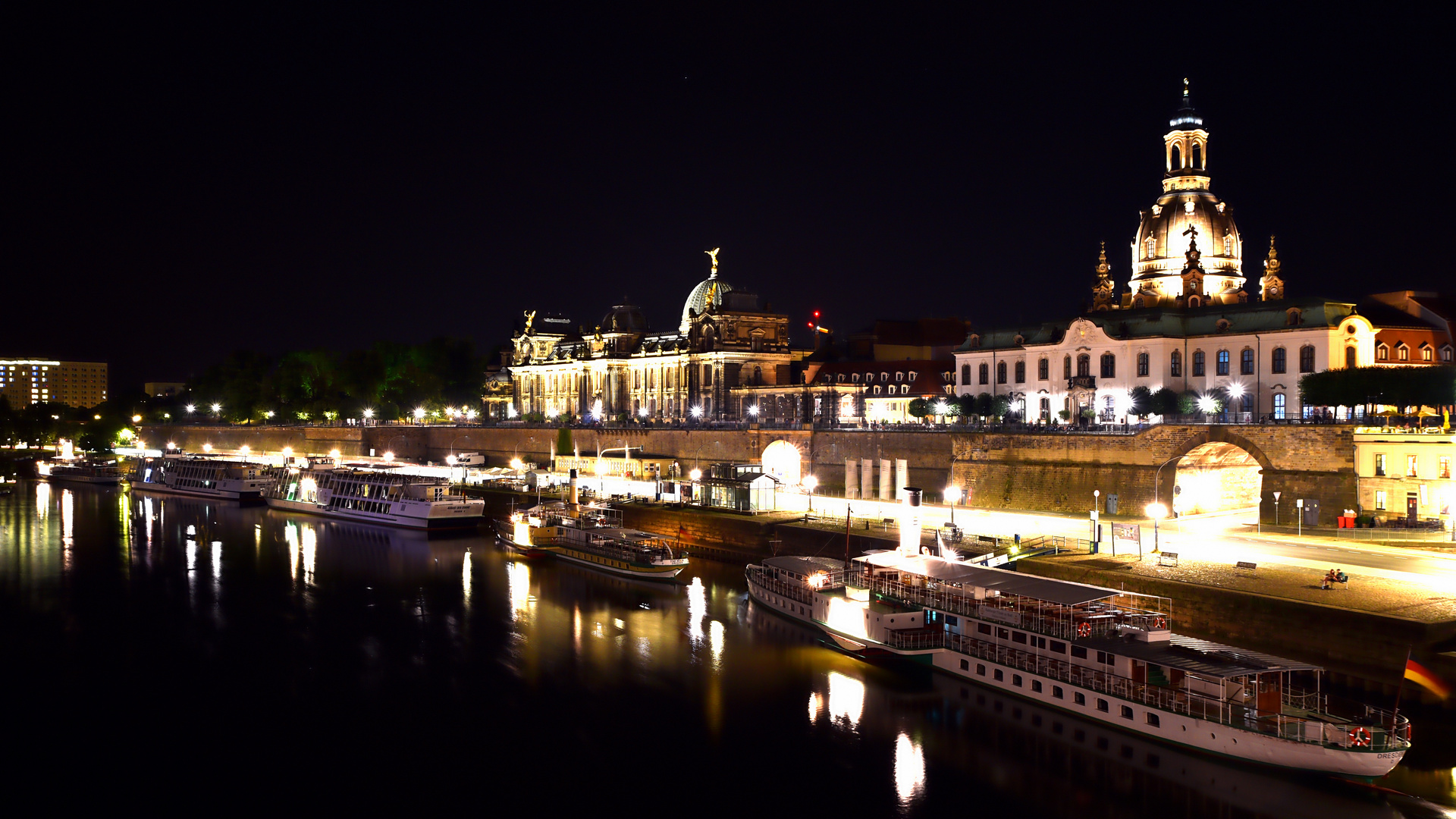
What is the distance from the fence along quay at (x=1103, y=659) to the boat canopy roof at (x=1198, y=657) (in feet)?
0.15

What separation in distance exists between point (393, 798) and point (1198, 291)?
62186 millimetres

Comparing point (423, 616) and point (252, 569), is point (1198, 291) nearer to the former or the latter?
point (423, 616)

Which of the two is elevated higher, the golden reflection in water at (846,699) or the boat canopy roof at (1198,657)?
the boat canopy roof at (1198,657)

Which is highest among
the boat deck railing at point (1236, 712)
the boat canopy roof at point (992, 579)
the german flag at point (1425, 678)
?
the boat canopy roof at point (992, 579)

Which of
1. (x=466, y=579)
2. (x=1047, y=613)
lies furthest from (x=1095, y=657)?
(x=466, y=579)

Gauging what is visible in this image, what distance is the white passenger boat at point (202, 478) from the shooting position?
84750mm

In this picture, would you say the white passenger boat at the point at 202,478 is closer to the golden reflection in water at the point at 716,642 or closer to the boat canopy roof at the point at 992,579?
the golden reflection in water at the point at 716,642

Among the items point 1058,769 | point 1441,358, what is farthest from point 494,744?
point 1441,358

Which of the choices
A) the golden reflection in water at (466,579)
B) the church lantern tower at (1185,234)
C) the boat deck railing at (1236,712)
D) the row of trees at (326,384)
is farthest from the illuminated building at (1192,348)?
the row of trees at (326,384)

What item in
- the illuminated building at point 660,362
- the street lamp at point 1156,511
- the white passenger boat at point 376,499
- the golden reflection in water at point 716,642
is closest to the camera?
the golden reflection in water at point 716,642

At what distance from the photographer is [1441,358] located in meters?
58.7

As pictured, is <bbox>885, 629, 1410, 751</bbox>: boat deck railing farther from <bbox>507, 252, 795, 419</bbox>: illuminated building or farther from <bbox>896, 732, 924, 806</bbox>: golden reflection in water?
<bbox>507, 252, 795, 419</bbox>: illuminated building

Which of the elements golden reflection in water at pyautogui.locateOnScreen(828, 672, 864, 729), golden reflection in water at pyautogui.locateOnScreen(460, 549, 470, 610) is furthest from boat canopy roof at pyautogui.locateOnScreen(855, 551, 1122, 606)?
golden reflection in water at pyautogui.locateOnScreen(460, 549, 470, 610)

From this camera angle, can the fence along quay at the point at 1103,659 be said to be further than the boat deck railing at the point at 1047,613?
No
